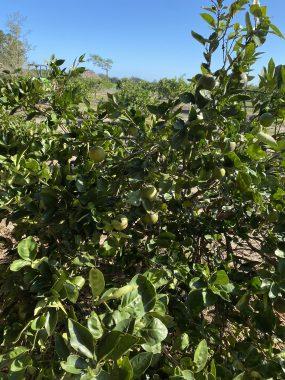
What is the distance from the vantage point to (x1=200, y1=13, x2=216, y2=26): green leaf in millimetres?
1447

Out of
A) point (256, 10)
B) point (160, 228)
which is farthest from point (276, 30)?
point (160, 228)

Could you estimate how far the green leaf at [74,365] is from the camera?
82 centimetres

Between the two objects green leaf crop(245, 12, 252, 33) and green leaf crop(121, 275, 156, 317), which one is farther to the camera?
green leaf crop(245, 12, 252, 33)

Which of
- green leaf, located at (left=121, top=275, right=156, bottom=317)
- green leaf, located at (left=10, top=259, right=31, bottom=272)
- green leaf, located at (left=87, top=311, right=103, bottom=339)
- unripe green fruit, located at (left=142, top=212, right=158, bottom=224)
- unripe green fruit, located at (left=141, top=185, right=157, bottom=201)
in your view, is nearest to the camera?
green leaf, located at (left=87, top=311, right=103, bottom=339)

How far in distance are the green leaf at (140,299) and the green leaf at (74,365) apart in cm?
21

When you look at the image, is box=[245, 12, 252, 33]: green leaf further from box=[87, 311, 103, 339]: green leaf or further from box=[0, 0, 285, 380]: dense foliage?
box=[87, 311, 103, 339]: green leaf

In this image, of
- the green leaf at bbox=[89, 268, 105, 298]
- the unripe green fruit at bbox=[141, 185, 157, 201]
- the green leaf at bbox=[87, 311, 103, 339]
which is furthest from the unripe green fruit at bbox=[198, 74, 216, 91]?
the green leaf at bbox=[87, 311, 103, 339]

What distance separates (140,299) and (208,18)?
1050mm

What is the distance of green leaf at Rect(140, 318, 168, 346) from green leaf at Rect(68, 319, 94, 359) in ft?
0.62

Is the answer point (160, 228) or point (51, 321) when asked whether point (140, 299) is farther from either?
point (160, 228)

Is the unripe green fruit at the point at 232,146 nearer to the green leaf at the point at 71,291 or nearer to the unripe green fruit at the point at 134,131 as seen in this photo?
the unripe green fruit at the point at 134,131

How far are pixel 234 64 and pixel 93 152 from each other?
0.67 m

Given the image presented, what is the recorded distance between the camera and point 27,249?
1.23 m

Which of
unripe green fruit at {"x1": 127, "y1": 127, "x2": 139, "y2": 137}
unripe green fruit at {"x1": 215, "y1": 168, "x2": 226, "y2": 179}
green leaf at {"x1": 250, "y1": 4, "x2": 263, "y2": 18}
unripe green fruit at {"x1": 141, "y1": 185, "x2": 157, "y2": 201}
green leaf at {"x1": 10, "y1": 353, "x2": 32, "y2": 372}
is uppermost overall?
green leaf at {"x1": 250, "y1": 4, "x2": 263, "y2": 18}
